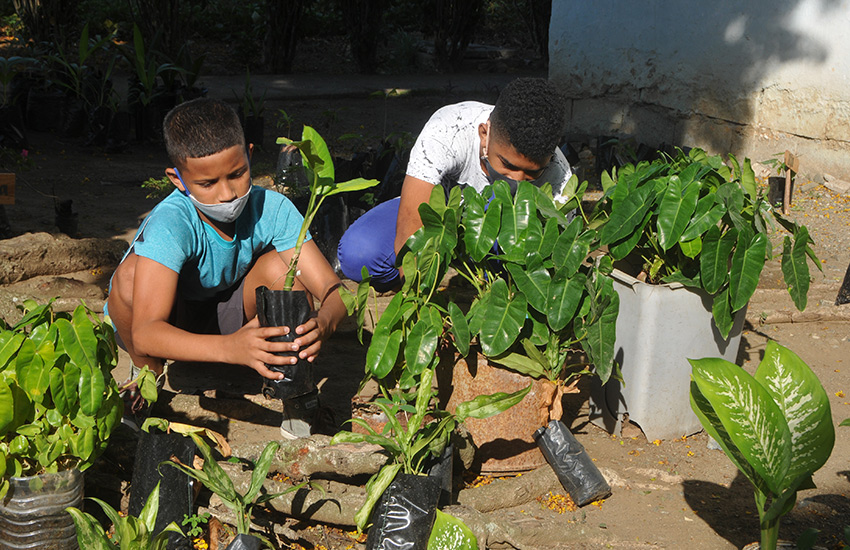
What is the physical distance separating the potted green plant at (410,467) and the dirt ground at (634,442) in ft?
0.80

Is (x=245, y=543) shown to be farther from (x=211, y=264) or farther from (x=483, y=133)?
(x=483, y=133)

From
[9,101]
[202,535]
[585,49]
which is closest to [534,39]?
[585,49]

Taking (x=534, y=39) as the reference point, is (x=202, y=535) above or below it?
below

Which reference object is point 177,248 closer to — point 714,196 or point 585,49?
point 714,196

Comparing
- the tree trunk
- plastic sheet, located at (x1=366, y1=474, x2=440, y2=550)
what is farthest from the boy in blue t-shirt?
the tree trunk

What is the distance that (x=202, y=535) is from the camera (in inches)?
80.3

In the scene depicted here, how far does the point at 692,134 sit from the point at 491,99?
3913 mm

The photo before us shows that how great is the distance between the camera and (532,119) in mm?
2498

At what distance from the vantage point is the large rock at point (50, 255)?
373cm


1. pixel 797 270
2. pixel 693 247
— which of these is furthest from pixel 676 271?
pixel 797 270

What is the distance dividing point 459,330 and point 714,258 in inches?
32.7

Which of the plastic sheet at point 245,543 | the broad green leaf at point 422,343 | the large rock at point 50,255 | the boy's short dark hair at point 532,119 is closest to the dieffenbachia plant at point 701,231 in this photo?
the boy's short dark hair at point 532,119

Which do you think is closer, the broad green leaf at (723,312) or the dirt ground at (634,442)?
the dirt ground at (634,442)

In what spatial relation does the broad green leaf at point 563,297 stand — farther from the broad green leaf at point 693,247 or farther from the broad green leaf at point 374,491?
the broad green leaf at point 374,491
